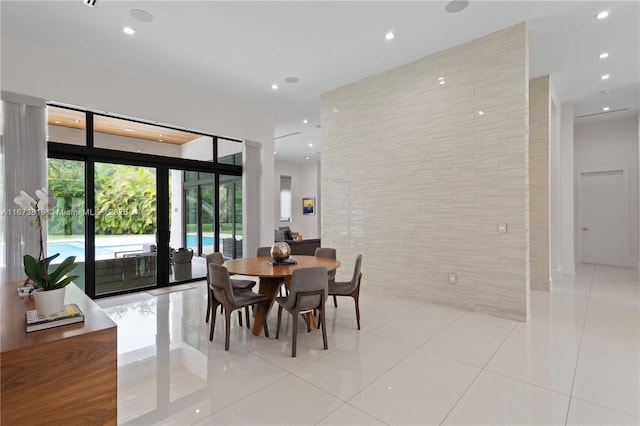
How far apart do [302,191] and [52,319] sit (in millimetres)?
12210

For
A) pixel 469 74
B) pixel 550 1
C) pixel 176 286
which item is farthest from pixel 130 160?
pixel 550 1

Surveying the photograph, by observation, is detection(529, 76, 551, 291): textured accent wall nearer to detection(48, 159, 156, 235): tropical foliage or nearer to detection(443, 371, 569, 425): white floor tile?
detection(443, 371, 569, 425): white floor tile

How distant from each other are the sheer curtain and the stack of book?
3.26 metres

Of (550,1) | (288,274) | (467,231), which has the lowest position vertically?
(288,274)

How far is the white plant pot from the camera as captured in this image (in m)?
1.54

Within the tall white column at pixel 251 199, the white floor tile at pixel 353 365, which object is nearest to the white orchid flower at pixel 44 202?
the white floor tile at pixel 353 365

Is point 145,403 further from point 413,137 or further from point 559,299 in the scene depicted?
point 559,299

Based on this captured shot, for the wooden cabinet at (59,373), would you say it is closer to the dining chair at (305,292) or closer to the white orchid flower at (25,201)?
the white orchid flower at (25,201)

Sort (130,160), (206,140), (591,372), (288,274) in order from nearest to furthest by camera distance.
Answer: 1. (591,372)
2. (288,274)
3. (130,160)
4. (206,140)

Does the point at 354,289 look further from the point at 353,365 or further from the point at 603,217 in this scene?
the point at 603,217

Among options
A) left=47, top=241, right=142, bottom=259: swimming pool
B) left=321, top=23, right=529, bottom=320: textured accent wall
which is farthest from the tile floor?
left=47, top=241, right=142, bottom=259: swimming pool

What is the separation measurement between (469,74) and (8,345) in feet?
16.7

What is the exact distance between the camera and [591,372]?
8.53ft

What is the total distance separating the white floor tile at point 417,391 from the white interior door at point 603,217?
7.69m
